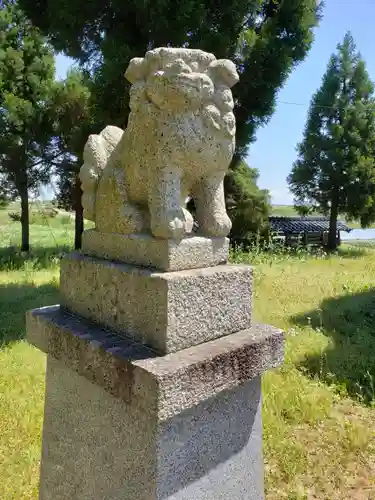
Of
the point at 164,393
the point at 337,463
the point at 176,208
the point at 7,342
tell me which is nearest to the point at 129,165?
the point at 176,208

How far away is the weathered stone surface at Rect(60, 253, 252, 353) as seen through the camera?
4.47 ft

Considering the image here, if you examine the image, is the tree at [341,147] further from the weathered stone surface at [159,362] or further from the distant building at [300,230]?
the weathered stone surface at [159,362]

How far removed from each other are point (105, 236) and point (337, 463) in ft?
7.02

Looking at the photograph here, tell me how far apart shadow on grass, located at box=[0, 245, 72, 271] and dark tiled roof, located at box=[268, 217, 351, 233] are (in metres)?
8.76

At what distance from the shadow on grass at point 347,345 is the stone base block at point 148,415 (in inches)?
80.4

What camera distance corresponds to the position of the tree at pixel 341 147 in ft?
45.2

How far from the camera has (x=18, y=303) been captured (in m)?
5.43

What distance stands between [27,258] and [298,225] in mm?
11304

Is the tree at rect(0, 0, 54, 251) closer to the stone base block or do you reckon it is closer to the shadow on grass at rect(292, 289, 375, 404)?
the shadow on grass at rect(292, 289, 375, 404)

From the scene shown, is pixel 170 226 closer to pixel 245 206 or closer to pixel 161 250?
pixel 161 250

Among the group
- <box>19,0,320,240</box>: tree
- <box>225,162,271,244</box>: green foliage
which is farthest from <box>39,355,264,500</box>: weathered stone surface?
<box>225,162,271,244</box>: green foliage

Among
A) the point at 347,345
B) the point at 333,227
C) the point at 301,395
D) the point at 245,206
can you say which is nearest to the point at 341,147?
the point at 333,227

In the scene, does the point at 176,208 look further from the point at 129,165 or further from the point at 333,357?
the point at 333,357

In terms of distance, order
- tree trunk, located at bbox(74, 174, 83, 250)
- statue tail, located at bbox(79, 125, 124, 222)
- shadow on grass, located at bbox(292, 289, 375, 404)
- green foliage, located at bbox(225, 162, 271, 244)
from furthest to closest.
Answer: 1. green foliage, located at bbox(225, 162, 271, 244)
2. tree trunk, located at bbox(74, 174, 83, 250)
3. shadow on grass, located at bbox(292, 289, 375, 404)
4. statue tail, located at bbox(79, 125, 124, 222)
